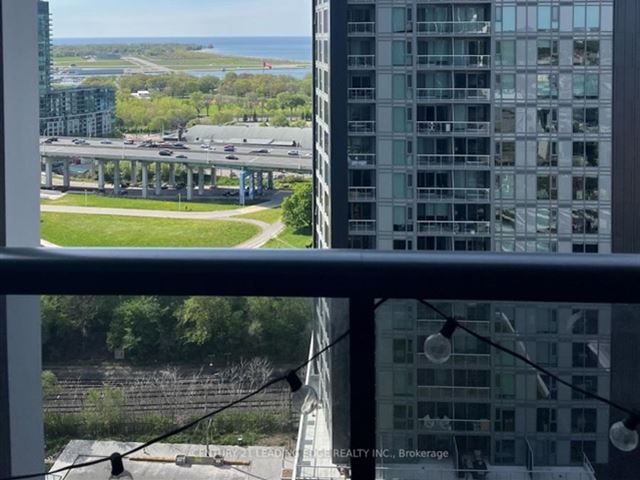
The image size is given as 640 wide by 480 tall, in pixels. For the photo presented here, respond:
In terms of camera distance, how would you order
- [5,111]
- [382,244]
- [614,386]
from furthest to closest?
[382,244]
[5,111]
[614,386]

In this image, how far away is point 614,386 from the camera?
0.87m

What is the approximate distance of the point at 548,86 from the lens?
2.64m

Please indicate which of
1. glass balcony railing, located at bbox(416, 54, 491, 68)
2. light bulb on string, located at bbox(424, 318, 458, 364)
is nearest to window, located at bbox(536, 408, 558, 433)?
light bulb on string, located at bbox(424, 318, 458, 364)

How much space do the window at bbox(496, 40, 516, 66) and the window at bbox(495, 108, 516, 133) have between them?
0.15 meters

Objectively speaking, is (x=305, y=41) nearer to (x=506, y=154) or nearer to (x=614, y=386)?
(x=506, y=154)

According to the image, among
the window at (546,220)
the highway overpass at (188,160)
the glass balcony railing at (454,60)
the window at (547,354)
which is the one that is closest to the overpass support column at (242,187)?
the highway overpass at (188,160)

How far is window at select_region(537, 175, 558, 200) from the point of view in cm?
257

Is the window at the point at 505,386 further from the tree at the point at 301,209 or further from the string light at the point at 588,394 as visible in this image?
the tree at the point at 301,209

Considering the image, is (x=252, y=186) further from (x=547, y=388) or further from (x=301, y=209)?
(x=547, y=388)

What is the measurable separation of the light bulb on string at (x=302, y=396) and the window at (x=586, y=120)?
194 centimetres

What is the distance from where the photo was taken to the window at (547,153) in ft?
8.50

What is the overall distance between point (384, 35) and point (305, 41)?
0.88ft

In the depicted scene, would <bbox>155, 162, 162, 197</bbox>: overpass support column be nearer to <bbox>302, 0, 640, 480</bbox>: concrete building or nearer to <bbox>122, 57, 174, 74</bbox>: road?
<bbox>122, 57, 174, 74</bbox>: road

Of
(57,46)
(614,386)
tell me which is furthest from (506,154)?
(614,386)
